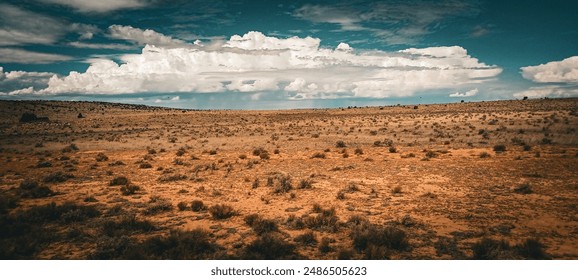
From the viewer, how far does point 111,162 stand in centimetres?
2186

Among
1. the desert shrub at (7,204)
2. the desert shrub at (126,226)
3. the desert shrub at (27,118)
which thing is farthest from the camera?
the desert shrub at (27,118)

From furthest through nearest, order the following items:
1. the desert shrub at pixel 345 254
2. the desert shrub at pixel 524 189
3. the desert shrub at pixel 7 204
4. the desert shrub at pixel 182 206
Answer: the desert shrub at pixel 524 189 → the desert shrub at pixel 182 206 → the desert shrub at pixel 7 204 → the desert shrub at pixel 345 254

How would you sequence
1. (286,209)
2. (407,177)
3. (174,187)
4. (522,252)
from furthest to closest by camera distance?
Answer: (407,177) → (174,187) → (286,209) → (522,252)

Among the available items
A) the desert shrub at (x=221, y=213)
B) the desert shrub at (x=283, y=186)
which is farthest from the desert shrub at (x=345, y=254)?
the desert shrub at (x=283, y=186)

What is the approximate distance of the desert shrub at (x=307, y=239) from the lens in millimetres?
8258

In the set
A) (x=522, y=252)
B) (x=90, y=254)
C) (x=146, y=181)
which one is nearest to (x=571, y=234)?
(x=522, y=252)

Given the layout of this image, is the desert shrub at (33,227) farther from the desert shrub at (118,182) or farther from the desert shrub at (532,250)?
the desert shrub at (532,250)

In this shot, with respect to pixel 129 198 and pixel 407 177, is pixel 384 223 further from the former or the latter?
pixel 129 198

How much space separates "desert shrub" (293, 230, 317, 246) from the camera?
8.26m

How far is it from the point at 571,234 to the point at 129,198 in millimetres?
14080

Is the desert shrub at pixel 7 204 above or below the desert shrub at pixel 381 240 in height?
below

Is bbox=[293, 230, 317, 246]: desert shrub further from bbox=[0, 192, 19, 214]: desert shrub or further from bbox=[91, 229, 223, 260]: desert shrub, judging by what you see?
bbox=[0, 192, 19, 214]: desert shrub

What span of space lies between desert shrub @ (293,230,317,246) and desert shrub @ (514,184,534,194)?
9.10 meters

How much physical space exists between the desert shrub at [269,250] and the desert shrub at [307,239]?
0.47 metres
